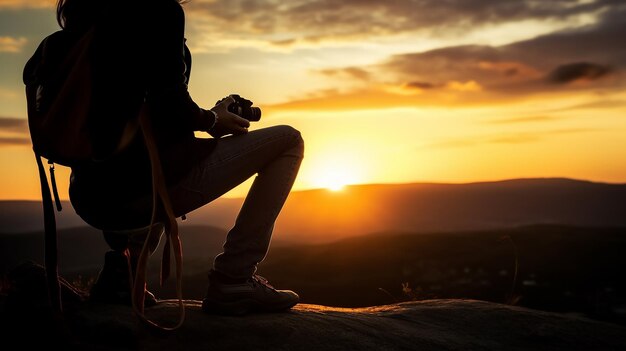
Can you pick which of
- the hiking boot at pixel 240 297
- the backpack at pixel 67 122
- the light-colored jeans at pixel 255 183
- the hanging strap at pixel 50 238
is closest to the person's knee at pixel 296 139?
the light-colored jeans at pixel 255 183

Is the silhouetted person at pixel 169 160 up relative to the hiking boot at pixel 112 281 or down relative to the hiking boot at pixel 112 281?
up

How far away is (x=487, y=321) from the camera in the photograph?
460cm

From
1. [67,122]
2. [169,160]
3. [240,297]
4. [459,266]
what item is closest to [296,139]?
[169,160]

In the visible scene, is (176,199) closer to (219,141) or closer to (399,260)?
(219,141)

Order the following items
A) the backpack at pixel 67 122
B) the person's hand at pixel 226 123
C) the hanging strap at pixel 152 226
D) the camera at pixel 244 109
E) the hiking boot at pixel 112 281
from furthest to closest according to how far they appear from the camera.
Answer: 1. the hiking boot at pixel 112 281
2. the camera at pixel 244 109
3. the person's hand at pixel 226 123
4. the hanging strap at pixel 152 226
5. the backpack at pixel 67 122

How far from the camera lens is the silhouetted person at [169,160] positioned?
3039 millimetres

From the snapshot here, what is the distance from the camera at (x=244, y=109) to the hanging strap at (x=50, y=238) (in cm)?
108

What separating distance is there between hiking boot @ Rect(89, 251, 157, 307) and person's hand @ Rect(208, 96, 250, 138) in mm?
999

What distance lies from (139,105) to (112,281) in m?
1.36

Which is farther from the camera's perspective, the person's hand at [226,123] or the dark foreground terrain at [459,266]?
the dark foreground terrain at [459,266]

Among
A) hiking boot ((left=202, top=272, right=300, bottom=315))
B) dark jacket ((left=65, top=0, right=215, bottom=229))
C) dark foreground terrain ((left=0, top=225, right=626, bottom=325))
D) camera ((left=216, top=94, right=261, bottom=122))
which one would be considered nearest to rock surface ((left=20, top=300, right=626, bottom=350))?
hiking boot ((left=202, top=272, right=300, bottom=315))

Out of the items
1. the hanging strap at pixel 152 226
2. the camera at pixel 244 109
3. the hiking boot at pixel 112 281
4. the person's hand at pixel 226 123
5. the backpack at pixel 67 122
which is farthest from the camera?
the hiking boot at pixel 112 281

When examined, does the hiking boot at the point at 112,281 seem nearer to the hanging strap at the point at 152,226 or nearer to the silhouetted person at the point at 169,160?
the silhouetted person at the point at 169,160

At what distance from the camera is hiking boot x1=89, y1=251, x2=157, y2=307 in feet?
12.9
